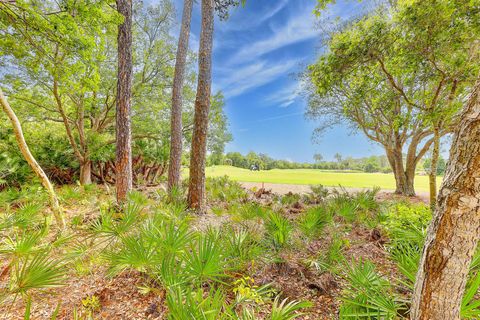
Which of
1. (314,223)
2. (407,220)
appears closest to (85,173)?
(314,223)

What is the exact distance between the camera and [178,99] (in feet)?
23.4

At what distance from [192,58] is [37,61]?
776 centimetres

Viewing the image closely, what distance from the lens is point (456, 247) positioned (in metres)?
1.28

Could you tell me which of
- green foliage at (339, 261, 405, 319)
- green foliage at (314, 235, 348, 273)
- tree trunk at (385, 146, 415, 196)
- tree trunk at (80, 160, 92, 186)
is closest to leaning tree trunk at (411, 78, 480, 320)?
green foliage at (339, 261, 405, 319)

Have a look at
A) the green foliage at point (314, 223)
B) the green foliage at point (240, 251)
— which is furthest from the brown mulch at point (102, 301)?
the green foliage at point (314, 223)

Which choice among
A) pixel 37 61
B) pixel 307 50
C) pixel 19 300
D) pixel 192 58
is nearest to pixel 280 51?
pixel 307 50

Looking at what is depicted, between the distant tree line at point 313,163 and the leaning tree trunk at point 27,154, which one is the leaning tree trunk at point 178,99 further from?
the distant tree line at point 313,163

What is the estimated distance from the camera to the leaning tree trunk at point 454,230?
120 centimetres

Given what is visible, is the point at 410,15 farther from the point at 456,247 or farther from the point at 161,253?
the point at 161,253

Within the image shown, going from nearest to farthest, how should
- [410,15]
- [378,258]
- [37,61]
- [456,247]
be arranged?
[456,247] < [378,258] < [410,15] < [37,61]

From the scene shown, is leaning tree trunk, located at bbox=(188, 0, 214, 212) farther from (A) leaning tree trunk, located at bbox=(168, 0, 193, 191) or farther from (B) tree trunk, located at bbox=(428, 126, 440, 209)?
(B) tree trunk, located at bbox=(428, 126, 440, 209)

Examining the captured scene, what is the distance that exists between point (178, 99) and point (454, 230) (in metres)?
7.38

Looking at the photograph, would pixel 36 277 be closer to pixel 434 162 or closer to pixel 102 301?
pixel 102 301

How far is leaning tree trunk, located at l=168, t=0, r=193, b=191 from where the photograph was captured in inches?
278
